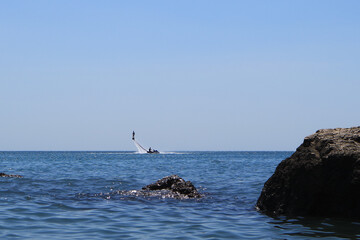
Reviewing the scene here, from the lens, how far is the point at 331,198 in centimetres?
1226

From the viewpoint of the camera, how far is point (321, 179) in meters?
12.2

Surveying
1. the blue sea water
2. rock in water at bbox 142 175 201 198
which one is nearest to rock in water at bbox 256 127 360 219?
the blue sea water

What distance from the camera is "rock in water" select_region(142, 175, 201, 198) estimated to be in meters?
17.5

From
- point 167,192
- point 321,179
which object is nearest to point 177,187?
point 167,192

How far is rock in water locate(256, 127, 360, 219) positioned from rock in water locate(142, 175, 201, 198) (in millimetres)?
4474

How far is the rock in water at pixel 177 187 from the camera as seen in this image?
17.5 meters

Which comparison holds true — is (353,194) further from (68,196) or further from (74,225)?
(68,196)

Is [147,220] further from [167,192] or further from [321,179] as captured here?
[167,192]

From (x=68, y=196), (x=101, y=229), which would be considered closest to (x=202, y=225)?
(x=101, y=229)

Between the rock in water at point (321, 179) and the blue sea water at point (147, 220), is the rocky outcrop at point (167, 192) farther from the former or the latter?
the rock in water at point (321, 179)

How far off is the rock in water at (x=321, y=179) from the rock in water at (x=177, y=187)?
176 inches

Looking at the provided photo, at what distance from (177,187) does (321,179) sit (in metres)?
7.15

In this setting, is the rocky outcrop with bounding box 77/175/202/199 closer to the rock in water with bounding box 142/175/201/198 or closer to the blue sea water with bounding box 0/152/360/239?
the rock in water with bounding box 142/175/201/198

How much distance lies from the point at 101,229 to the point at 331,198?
633 cm
